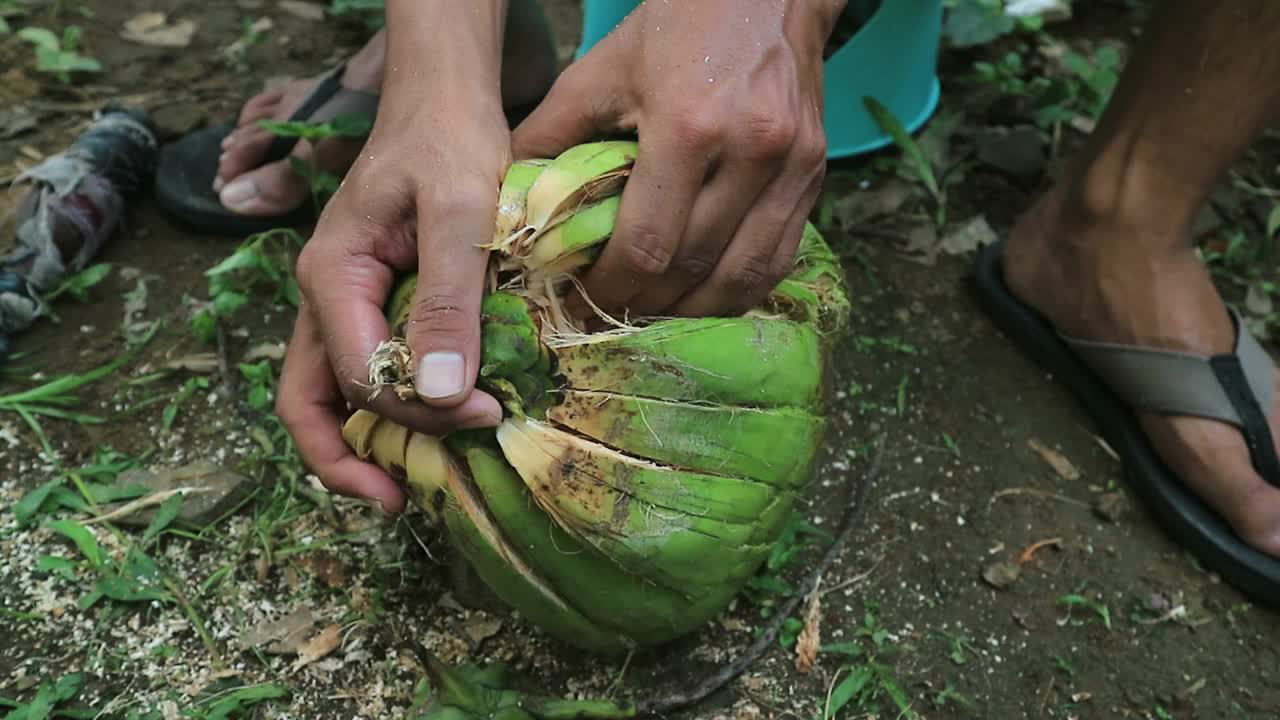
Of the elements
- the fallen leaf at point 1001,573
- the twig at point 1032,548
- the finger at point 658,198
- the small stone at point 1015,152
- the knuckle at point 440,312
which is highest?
the finger at point 658,198

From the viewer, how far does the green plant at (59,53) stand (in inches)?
114

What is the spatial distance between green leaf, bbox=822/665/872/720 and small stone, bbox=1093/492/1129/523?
0.69 metres

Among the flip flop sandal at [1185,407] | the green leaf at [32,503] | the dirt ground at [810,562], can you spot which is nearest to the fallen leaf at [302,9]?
the dirt ground at [810,562]

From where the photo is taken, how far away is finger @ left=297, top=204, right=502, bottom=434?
134 centimetres

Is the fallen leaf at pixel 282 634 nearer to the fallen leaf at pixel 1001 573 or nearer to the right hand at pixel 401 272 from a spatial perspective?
the right hand at pixel 401 272

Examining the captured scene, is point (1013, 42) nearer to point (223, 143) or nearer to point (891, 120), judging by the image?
point (891, 120)

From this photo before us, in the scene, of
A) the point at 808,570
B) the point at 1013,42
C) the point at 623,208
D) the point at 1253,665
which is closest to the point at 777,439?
the point at 623,208

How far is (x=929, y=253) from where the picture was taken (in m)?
2.66

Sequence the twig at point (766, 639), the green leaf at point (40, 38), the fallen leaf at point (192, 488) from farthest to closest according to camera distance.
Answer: the green leaf at point (40, 38), the fallen leaf at point (192, 488), the twig at point (766, 639)

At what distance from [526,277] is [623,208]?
0.17 m

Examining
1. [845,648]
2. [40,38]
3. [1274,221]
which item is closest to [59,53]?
[40,38]

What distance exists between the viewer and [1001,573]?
1963 millimetres

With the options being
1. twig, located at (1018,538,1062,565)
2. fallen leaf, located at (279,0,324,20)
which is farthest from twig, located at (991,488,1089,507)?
fallen leaf, located at (279,0,324,20)

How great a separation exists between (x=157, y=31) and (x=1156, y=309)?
9.43 ft
